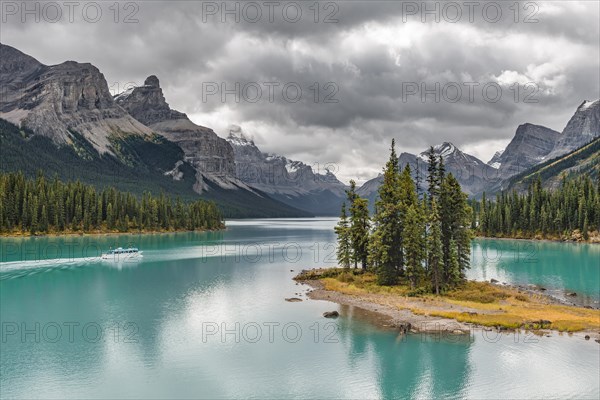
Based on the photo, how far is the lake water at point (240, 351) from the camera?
3666 cm

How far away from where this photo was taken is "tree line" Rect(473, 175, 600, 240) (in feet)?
562

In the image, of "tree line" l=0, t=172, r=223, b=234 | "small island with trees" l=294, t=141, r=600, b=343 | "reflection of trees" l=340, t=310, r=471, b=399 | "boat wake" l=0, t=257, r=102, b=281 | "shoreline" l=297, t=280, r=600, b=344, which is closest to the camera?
"reflection of trees" l=340, t=310, r=471, b=399

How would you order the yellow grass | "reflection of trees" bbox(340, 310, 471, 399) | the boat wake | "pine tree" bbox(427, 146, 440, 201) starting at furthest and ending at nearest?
the boat wake → "pine tree" bbox(427, 146, 440, 201) → the yellow grass → "reflection of trees" bbox(340, 310, 471, 399)

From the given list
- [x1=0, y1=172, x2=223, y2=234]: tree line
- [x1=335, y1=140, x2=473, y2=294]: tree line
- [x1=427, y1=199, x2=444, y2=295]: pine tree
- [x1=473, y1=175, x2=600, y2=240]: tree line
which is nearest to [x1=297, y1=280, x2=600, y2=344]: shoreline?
[x1=335, y1=140, x2=473, y2=294]: tree line

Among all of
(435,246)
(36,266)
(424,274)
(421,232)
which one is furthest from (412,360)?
(36,266)

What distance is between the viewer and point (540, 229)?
612 feet

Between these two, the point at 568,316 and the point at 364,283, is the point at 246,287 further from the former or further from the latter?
the point at 568,316

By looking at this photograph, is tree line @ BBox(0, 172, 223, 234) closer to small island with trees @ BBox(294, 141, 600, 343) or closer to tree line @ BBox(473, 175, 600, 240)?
small island with trees @ BBox(294, 141, 600, 343)

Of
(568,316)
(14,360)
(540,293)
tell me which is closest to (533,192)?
(540,293)

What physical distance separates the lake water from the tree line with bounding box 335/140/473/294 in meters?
13.9

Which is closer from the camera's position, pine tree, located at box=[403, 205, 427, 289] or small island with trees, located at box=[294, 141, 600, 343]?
small island with trees, located at box=[294, 141, 600, 343]

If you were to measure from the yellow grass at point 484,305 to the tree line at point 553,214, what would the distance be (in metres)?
120

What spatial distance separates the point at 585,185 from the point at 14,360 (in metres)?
202

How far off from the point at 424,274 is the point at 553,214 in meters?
135
